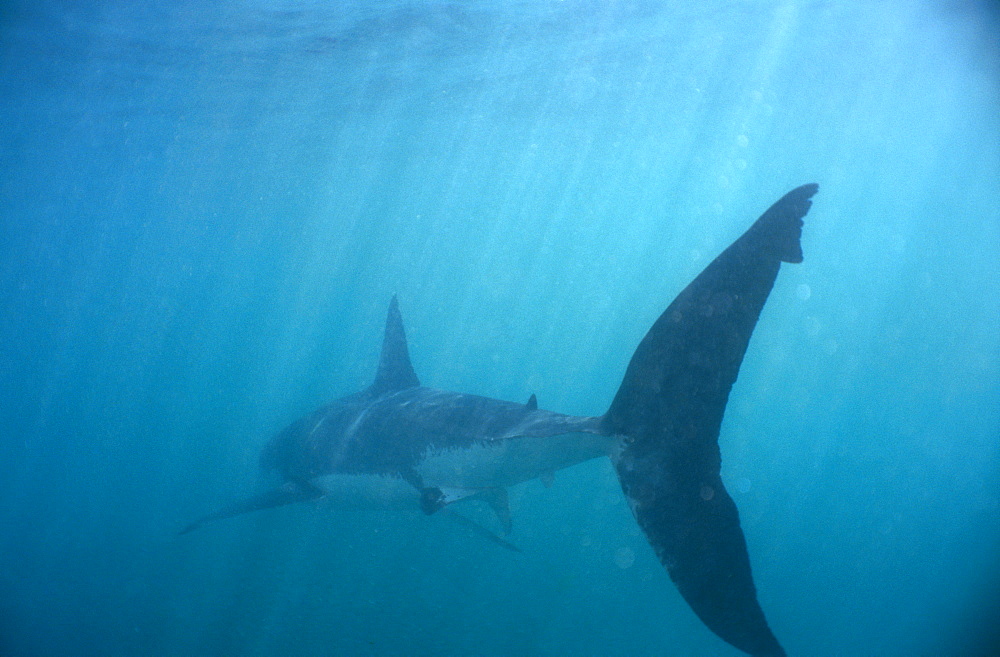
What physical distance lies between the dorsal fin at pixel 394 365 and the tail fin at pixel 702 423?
536 centimetres

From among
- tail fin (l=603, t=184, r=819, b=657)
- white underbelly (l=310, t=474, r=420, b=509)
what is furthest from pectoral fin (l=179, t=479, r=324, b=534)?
tail fin (l=603, t=184, r=819, b=657)

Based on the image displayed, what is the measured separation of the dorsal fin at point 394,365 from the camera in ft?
29.6

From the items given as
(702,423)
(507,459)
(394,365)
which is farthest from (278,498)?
(702,423)

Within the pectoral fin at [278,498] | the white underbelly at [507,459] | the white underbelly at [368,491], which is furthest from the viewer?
the pectoral fin at [278,498]

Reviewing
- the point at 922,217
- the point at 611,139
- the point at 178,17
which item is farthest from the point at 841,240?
the point at 178,17

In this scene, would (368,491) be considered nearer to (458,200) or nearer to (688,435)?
(688,435)

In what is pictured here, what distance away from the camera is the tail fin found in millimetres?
3201

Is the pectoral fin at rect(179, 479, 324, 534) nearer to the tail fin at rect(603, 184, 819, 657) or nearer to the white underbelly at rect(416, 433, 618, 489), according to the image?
the white underbelly at rect(416, 433, 618, 489)

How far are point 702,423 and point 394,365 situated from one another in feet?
20.2

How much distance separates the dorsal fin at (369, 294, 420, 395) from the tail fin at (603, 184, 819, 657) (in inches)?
211

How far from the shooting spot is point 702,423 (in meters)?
3.78

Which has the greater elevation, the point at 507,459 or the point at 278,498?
the point at 507,459

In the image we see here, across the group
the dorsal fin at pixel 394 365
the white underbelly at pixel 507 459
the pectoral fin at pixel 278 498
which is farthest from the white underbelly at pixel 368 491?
the dorsal fin at pixel 394 365

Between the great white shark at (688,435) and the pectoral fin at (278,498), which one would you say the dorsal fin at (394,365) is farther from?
the great white shark at (688,435)
